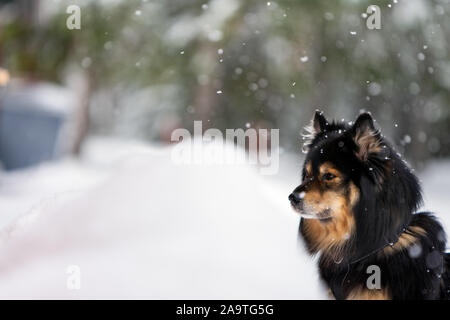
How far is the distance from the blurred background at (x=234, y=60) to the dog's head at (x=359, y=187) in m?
3.40

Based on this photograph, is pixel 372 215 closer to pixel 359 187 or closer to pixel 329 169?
pixel 359 187

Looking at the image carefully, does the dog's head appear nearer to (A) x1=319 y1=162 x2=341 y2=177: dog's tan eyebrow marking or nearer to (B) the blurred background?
(A) x1=319 y1=162 x2=341 y2=177: dog's tan eyebrow marking

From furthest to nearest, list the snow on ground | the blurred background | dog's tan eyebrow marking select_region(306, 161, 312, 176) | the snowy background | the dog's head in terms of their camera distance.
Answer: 1. the blurred background
2. the snowy background
3. the snow on ground
4. dog's tan eyebrow marking select_region(306, 161, 312, 176)
5. the dog's head

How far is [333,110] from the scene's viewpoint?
911 centimetres

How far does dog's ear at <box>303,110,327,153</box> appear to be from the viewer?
1.94m

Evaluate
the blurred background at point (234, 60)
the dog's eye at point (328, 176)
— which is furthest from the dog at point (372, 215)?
the blurred background at point (234, 60)

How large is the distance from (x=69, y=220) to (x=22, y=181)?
3.70 meters

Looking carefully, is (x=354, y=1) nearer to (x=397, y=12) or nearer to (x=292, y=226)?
(x=397, y=12)

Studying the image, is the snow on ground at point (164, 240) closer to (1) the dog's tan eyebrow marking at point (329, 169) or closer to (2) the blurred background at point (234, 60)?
(1) the dog's tan eyebrow marking at point (329, 169)

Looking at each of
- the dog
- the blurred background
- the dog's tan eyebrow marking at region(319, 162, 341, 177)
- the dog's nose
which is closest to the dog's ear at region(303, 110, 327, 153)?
the dog

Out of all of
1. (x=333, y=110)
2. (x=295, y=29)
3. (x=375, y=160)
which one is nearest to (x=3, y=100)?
(x=295, y=29)

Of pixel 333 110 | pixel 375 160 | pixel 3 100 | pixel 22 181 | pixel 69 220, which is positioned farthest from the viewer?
pixel 333 110

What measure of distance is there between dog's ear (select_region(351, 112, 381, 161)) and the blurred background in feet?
11.4

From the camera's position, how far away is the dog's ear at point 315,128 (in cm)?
194
